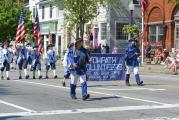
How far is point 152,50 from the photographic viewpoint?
145ft

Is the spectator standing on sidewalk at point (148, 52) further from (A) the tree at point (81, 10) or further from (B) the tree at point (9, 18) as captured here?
(B) the tree at point (9, 18)

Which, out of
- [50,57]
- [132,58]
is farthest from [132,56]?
[50,57]

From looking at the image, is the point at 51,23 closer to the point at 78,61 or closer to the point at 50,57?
the point at 50,57

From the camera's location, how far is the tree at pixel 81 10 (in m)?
47.0

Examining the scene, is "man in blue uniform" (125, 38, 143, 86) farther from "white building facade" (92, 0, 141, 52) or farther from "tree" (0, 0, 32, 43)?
"tree" (0, 0, 32, 43)

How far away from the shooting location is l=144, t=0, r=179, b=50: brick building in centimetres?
4381

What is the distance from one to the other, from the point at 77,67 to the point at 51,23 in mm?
48089

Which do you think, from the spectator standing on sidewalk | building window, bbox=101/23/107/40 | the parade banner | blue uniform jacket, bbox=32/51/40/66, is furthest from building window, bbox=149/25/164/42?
the parade banner

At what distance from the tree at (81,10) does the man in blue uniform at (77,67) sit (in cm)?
3124

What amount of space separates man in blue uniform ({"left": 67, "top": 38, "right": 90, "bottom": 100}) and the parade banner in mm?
6996

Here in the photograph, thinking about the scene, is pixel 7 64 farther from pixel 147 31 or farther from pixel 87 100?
pixel 147 31

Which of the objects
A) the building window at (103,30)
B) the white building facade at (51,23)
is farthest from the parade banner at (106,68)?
the white building facade at (51,23)

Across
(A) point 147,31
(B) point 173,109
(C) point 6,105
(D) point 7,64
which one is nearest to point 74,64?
(C) point 6,105

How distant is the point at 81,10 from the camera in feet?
154
